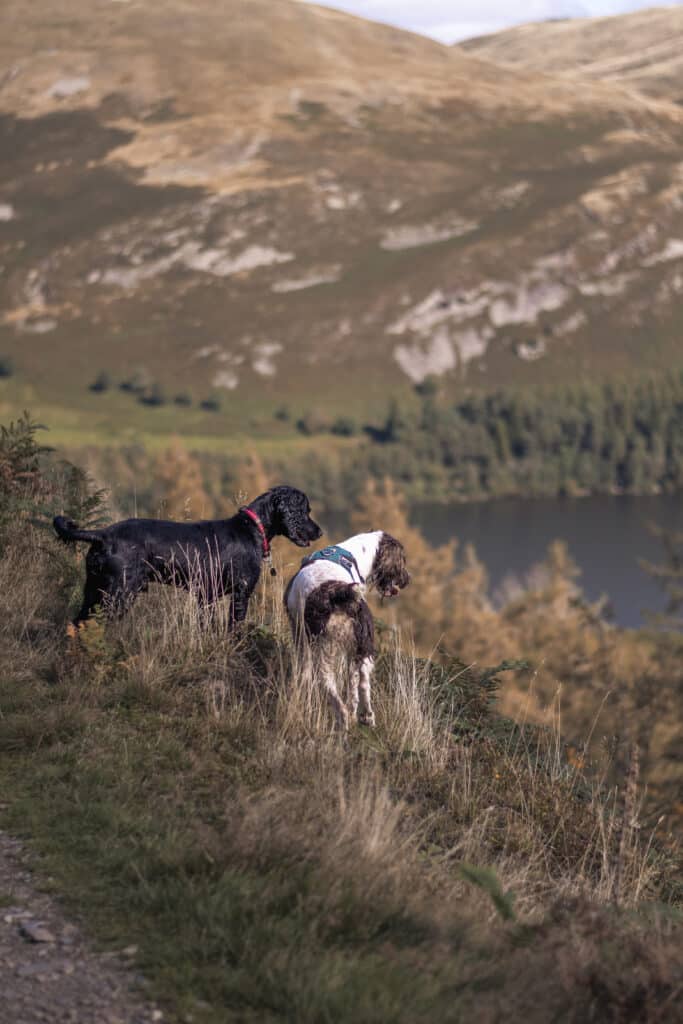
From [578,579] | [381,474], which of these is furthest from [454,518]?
[578,579]

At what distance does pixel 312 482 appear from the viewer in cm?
18000

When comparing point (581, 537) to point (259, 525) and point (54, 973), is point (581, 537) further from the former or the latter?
point (54, 973)

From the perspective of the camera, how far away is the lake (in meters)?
136

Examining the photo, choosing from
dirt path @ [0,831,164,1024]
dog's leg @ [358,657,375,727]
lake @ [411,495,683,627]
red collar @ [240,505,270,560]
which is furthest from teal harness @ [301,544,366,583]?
lake @ [411,495,683,627]

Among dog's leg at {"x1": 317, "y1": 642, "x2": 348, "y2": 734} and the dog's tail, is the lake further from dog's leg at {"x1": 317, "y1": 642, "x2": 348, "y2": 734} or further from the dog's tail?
dog's leg at {"x1": 317, "y1": 642, "x2": 348, "y2": 734}

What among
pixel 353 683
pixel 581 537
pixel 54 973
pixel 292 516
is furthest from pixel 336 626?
pixel 581 537

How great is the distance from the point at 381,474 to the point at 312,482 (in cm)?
1677

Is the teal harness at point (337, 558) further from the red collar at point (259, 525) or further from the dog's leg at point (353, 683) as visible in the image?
the red collar at point (259, 525)

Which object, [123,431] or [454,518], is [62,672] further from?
[123,431]

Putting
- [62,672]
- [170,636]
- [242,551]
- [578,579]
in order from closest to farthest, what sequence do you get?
1. [62,672]
2. [170,636]
3. [242,551]
4. [578,579]

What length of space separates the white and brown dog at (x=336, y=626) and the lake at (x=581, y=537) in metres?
117

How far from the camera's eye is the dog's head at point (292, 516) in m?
10.1

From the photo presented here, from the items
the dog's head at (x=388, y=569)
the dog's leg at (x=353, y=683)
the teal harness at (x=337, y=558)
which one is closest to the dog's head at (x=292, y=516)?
the dog's head at (x=388, y=569)

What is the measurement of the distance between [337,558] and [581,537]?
164208 mm
